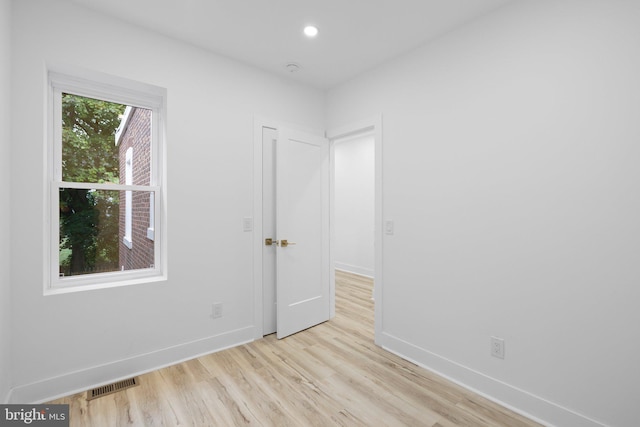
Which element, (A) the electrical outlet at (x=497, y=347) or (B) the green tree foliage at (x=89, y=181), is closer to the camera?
(A) the electrical outlet at (x=497, y=347)

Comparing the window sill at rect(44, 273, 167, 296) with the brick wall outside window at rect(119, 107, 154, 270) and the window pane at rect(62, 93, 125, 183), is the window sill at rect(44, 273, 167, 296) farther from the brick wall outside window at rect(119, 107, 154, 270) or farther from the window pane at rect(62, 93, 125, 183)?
the window pane at rect(62, 93, 125, 183)

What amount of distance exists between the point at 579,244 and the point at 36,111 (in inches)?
133

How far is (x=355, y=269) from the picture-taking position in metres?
5.62

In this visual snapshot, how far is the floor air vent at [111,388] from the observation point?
6.33 feet

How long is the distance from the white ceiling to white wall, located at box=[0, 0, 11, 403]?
1.70 ft

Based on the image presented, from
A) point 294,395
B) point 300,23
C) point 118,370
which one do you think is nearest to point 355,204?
point 300,23

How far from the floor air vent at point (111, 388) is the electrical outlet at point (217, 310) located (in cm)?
67

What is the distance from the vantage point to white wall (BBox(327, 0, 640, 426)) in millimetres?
1523

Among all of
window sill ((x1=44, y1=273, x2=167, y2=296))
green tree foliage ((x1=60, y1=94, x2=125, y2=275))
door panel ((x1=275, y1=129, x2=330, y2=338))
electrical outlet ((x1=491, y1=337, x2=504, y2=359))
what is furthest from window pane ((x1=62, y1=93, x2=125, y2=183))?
electrical outlet ((x1=491, y1=337, x2=504, y2=359))

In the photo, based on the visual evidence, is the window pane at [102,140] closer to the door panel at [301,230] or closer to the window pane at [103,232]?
the window pane at [103,232]

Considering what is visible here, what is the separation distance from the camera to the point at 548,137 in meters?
1.74

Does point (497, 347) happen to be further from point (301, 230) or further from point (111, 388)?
point (111, 388)

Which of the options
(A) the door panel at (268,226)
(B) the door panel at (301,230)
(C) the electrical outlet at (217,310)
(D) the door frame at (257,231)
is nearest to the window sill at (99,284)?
(C) the electrical outlet at (217,310)

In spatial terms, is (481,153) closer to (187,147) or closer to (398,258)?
(398,258)
